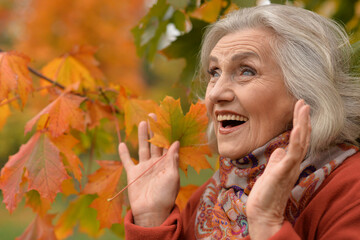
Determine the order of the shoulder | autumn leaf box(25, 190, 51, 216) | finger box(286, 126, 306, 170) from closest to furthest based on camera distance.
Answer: finger box(286, 126, 306, 170) < the shoulder < autumn leaf box(25, 190, 51, 216)

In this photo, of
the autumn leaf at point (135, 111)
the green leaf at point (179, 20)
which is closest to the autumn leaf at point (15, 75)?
the autumn leaf at point (135, 111)

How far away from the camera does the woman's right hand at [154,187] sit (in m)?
1.64

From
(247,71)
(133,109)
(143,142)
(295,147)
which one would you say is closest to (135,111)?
(133,109)

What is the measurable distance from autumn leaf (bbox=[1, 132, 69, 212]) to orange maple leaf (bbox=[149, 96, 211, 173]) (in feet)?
1.41

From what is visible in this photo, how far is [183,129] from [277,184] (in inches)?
23.6

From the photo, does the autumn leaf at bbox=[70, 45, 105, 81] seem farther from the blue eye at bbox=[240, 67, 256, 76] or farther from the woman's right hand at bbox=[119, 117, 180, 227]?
the blue eye at bbox=[240, 67, 256, 76]

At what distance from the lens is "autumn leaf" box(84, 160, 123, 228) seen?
177cm

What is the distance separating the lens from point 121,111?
7.16 feet

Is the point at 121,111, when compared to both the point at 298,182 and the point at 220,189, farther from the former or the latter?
the point at 298,182

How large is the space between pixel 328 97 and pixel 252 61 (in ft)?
1.00

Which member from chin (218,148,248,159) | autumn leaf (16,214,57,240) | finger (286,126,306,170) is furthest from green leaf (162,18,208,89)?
finger (286,126,306,170)

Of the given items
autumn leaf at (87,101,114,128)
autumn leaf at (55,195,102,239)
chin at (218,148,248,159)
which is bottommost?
autumn leaf at (55,195,102,239)

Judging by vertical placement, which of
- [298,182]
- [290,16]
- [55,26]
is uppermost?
[290,16]

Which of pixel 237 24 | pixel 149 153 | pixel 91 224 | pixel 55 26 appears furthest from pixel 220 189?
pixel 55 26
